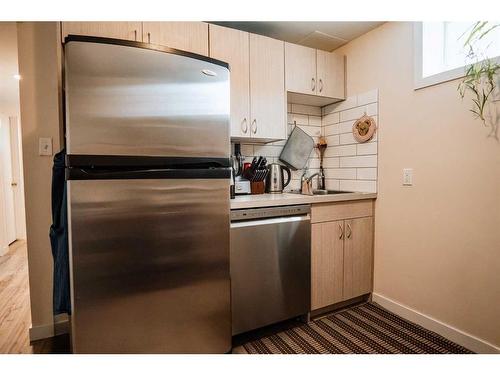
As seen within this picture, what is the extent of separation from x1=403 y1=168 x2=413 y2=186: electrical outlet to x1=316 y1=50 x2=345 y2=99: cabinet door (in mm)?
854

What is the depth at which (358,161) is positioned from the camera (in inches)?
87.7

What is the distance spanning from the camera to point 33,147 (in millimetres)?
1665

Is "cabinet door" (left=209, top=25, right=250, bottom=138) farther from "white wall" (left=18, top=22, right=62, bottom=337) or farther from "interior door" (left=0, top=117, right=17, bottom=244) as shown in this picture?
"interior door" (left=0, top=117, right=17, bottom=244)

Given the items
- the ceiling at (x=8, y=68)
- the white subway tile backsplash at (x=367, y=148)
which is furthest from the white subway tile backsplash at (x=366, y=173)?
the ceiling at (x=8, y=68)

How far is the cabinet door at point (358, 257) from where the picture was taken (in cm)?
200

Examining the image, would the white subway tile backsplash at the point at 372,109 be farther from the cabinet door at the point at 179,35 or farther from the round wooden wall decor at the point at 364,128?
the cabinet door at the point at 179,35

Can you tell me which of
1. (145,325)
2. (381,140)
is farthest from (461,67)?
(145,325)

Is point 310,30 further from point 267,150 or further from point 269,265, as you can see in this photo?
point 269,265

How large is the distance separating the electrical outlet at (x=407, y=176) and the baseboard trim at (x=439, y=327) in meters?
0.90

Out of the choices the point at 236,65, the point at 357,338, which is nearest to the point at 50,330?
the point at 357,338

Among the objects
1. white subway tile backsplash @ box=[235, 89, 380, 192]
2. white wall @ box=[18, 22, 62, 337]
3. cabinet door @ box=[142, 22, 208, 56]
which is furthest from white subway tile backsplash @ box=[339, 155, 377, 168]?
white wall @ box=[18, 22, 62, 337]
